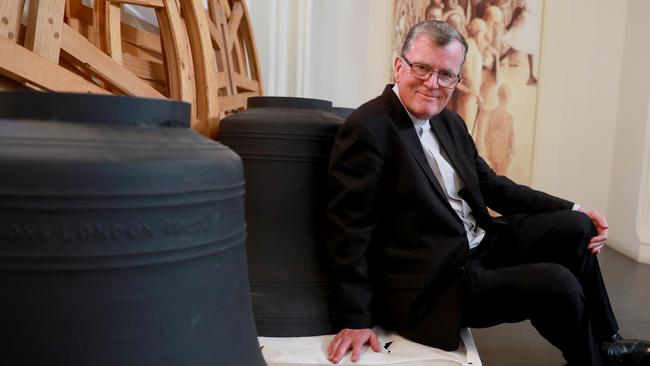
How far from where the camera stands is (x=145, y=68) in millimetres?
2143

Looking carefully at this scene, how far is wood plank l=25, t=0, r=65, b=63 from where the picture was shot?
1326mm

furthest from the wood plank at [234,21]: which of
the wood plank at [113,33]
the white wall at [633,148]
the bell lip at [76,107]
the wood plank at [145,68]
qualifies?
the white wall at [633,148]

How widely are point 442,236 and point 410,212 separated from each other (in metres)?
0.14

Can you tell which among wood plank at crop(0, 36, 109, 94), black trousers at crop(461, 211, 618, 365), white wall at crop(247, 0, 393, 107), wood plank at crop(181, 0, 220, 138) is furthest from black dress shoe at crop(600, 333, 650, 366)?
→ white wall at crop(247, 0, 393, 107)

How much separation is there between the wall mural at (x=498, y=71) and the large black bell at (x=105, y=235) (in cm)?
427

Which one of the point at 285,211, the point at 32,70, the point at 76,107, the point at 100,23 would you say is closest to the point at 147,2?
the point at 100,23

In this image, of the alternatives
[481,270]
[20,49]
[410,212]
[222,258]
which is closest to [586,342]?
[481,270]

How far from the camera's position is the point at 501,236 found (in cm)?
230

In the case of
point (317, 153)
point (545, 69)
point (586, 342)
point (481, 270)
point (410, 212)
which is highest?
point (545, 69)

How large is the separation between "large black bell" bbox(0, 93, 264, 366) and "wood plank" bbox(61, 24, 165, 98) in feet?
1.81

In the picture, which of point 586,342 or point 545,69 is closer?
point 586,342

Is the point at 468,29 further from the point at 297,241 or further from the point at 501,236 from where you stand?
the point at 297,241

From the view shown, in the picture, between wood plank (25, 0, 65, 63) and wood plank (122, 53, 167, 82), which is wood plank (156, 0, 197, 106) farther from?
wood plank (25, 0, 65, 63)

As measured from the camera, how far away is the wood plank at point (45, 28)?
52.2 inches
